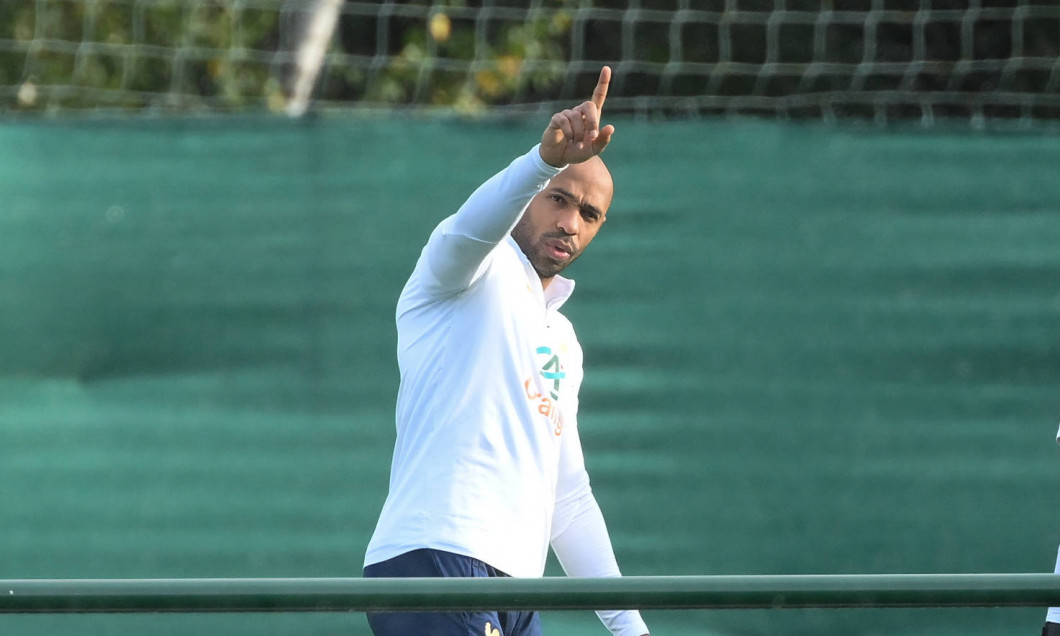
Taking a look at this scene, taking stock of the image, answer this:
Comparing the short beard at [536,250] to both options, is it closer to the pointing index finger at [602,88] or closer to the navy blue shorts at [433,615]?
the pointing index finger at [602,88]

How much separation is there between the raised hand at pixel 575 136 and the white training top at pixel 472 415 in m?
0.22

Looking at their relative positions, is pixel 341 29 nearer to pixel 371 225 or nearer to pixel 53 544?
pixel 371 225

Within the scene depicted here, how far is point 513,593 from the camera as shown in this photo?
193 cm

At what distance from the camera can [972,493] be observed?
420 centimetres

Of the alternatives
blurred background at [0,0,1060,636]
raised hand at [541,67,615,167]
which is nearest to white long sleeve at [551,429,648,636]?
raised hand at [541,67,615,167]

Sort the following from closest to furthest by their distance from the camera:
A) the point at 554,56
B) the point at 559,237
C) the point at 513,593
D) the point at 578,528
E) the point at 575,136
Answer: the point at 513,593 < the point at 575,136 < the point at 559,237 < the point at 578,528 < the point at 554,56

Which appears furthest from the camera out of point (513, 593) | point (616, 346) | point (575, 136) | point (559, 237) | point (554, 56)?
point (554, 56)

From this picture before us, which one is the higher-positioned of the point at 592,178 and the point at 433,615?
the point at 592,178

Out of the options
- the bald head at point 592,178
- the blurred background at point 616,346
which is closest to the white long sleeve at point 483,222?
the bald head at point 592,178

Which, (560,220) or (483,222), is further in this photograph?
(560,220)

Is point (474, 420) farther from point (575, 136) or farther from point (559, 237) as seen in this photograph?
point (575, 136)

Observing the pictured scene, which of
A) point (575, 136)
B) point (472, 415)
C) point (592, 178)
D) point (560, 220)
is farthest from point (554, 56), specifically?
point (575, 136)

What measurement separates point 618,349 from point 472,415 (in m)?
1.51

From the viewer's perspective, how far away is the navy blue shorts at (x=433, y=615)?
106 inches
